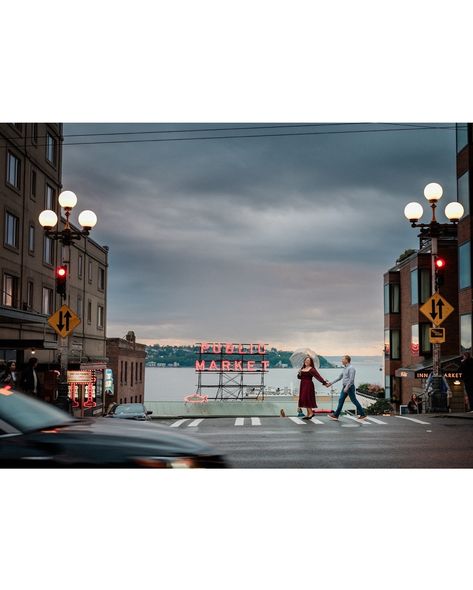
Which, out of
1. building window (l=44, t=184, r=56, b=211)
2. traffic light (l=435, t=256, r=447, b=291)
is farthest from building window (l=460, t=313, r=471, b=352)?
building window (l=44, t=184, r=56, b=211)

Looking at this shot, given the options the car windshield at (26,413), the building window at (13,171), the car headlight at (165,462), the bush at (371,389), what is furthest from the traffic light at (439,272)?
the bush at (371,389)

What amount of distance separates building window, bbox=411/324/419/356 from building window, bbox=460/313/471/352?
45.0ft

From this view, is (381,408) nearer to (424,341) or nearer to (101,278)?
(424,341)

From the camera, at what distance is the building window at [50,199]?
30.7 metres

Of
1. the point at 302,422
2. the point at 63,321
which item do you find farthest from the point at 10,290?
the point at 302,422

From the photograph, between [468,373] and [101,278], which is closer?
[468,373]

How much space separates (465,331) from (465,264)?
2.99 metres

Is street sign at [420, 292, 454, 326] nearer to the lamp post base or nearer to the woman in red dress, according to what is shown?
the woman in red dress

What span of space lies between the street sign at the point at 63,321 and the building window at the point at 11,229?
12.3 metres

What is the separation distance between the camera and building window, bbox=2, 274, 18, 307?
86.8ft

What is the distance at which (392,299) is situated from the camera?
50.0 metres
